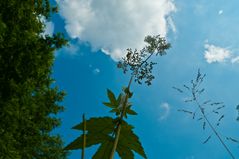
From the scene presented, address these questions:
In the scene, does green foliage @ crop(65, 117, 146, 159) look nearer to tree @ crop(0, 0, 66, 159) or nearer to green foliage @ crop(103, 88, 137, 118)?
green foliage @ crop(103, 88, 137, 118)

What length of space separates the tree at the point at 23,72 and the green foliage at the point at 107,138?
701 inches

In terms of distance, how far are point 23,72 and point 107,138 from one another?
21031mm

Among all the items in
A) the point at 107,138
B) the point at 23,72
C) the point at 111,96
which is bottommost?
the point at 107,138

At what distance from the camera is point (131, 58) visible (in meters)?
0.97

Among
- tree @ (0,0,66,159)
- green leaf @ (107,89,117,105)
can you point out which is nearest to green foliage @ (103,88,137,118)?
green leaf @ (107,89,117,105)

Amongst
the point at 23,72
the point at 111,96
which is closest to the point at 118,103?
the point at 111,96

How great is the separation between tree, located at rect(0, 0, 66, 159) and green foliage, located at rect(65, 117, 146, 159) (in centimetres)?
1782

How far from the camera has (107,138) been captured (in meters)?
0.80

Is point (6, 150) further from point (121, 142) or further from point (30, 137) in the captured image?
point (121, 142)

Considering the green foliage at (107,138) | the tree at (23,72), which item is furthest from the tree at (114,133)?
the tree at (23,72)

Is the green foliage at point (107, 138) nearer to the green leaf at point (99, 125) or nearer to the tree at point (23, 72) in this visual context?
the green leaf at point (99, 125)

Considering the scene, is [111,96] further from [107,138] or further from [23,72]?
[23,72]

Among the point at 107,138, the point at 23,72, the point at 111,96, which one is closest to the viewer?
the point at 107,138

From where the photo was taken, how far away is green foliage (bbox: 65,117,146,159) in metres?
0.78
